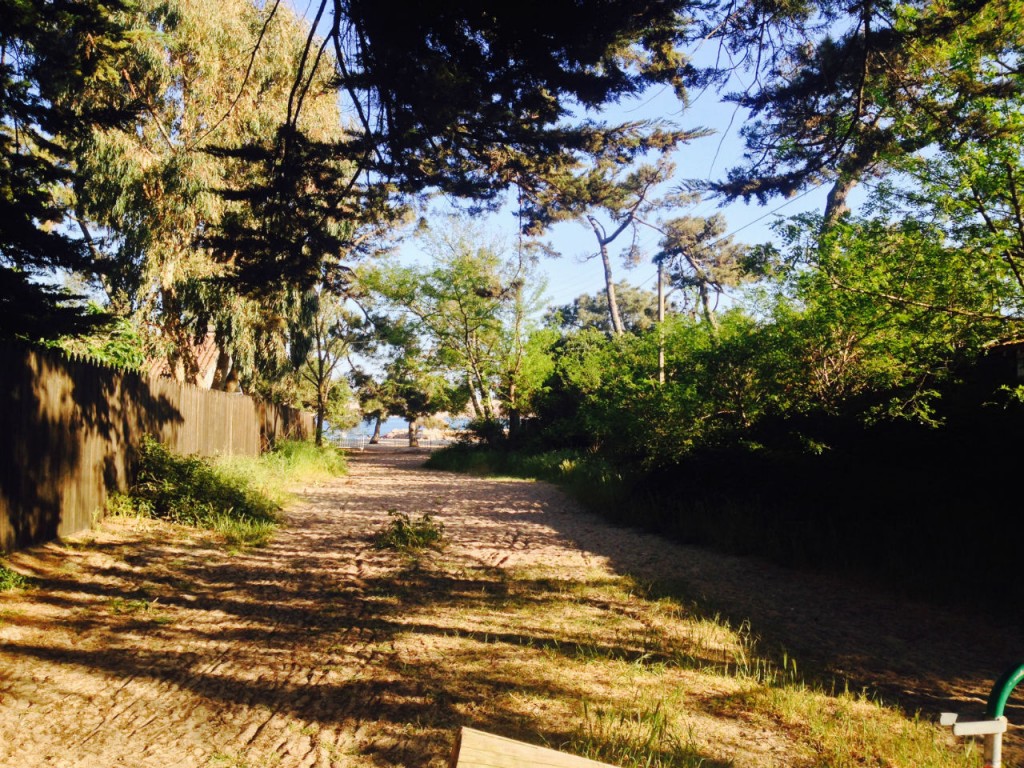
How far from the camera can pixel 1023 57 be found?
17.7 feet

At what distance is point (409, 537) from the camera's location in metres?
8.12

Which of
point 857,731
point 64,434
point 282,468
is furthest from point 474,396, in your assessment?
point 857,731

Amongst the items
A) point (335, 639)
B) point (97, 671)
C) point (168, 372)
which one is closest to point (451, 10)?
point (335, 639)

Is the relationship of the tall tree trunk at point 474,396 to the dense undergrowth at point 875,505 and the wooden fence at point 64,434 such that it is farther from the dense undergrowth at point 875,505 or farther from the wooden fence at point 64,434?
the dense undergrowth at point 875,505

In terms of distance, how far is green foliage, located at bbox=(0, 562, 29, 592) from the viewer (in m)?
Result: 5.19

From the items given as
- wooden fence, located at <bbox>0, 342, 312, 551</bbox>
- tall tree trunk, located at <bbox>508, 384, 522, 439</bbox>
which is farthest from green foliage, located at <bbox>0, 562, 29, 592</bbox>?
tall tree trunk, located at <bbox>508, 384, 522, 439</bbox>

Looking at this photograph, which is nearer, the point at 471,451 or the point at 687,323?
the point at 687,323

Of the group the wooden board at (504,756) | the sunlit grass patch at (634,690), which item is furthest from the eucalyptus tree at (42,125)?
the wooden board at (504,756)

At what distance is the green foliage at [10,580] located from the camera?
5.19 m

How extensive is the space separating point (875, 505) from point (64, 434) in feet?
27.6

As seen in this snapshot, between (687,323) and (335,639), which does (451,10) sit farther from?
(687,323)

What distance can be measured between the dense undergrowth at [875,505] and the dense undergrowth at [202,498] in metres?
5.47

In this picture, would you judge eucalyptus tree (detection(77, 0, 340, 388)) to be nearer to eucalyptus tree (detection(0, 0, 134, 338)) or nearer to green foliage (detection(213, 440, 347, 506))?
green foliage (detection(213, 440, 347, 506))

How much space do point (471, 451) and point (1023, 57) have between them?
19829mm
